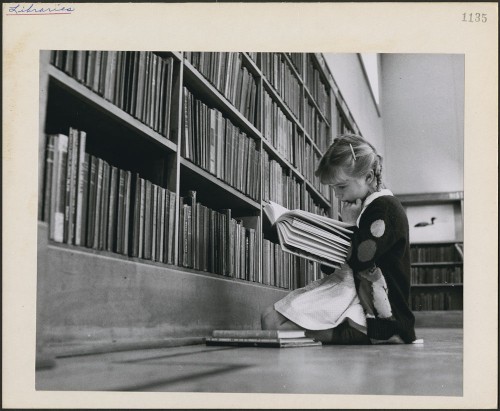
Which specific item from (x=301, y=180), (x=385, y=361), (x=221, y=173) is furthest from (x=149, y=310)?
(x=301, y=180)

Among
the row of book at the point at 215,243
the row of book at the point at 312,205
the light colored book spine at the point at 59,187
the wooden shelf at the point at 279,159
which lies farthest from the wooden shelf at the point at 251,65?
the light colored book spine at the point at 59,187

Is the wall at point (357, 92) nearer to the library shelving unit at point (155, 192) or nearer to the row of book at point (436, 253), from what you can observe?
the row of book at point (436, 253)

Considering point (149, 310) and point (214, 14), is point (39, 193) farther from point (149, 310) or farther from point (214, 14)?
point (214, 14)

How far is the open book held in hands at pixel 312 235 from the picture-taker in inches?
56.6

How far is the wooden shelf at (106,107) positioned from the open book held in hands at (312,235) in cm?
35

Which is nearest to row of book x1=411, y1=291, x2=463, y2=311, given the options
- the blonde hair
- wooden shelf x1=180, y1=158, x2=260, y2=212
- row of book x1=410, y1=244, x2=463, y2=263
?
row of book x1=410, y1=244, x2=463, y2=263

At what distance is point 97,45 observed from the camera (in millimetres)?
1185

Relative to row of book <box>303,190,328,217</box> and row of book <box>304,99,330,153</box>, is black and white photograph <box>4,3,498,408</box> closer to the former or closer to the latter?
row of book <box>303,190,328,217</box>

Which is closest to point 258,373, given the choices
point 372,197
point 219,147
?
point 372,197

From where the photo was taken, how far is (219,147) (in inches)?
72.3

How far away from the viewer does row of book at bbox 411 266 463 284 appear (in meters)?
6.19

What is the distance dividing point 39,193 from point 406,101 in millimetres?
6561

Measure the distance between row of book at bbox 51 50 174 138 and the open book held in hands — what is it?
1.31 ft

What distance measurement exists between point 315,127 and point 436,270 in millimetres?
3577
